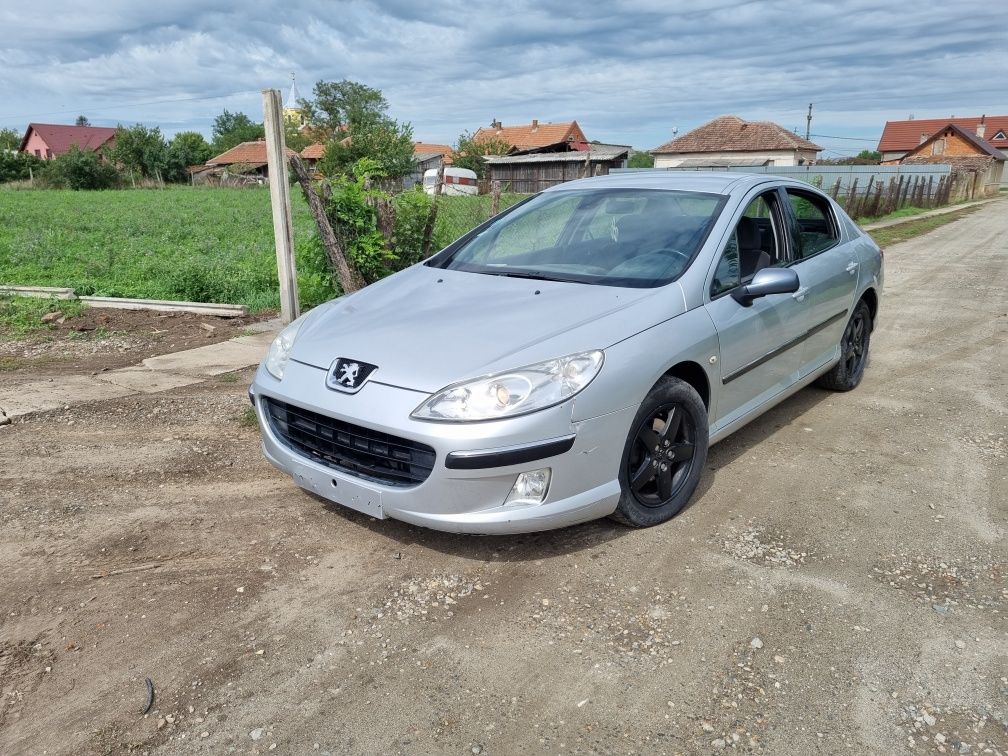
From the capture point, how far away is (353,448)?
3.24 m

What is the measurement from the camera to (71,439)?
474 cm

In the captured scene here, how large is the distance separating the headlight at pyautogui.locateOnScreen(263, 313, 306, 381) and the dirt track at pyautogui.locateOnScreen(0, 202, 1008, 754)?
2.33ft

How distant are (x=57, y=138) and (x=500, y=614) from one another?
9921cm

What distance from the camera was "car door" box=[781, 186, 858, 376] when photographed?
480 cm

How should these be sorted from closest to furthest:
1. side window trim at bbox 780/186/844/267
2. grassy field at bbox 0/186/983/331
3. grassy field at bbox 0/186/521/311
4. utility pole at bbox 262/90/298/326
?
side window trim at bbox 780/186/844/267
utility pole at bbox 262/90/298/326
grassy field at bbox 0/186/983/331
grassy field at bbox 0/186/521/311

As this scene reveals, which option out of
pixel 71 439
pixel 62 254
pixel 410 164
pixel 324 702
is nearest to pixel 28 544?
pixel 71 439

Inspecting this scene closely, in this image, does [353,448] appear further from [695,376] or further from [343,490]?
[695,376]

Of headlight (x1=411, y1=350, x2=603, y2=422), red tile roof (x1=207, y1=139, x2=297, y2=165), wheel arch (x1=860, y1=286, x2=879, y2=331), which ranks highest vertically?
red tile roof (x1=207, y1=139, x2=297, y2=165)

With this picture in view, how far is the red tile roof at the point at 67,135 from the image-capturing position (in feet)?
273

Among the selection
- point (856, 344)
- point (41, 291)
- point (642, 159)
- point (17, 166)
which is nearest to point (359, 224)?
point (41, 291)

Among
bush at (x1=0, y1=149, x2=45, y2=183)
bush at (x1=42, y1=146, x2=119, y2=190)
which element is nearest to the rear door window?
bush at (x1=42, y1=146, x2=119, y2=190)

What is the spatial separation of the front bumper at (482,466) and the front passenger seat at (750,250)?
151 cm

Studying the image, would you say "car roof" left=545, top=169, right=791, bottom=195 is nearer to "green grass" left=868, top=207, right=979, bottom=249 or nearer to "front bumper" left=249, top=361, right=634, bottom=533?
"front bumper" left=249, top=361, right=634, bottom=533

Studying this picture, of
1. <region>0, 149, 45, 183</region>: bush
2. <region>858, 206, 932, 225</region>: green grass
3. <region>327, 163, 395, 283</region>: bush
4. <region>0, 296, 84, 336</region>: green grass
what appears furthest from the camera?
<region>0, 149, 45, 183</region>: bush
